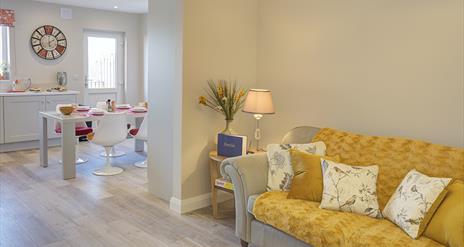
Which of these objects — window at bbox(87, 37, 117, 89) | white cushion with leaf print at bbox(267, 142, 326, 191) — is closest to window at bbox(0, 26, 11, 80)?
window at bbox(87, 37, 117, 89)

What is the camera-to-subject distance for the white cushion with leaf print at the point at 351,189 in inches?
103

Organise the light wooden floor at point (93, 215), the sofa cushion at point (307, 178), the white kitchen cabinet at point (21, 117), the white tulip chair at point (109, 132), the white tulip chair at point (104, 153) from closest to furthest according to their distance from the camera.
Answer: the sofa cushion at point (307, 178) → the light wooden floor at point (93, 215) → the white tulip chair at point (109, 132) → the white tulip chair at point (104, 153) → the white kitchen cabinet at point (21, 117)

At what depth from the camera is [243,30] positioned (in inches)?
160

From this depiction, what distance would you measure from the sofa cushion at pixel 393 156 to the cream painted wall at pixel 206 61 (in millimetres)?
1254

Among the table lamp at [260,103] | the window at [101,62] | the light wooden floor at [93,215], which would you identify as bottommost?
the light wooden floor at [93,215]

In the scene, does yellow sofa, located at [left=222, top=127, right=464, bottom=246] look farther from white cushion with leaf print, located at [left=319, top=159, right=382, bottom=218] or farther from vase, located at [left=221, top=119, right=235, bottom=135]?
vase, located at [left=221, top=119, right=235, bottom=135]

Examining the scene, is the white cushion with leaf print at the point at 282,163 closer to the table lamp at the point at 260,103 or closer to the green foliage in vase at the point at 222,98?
the table lamp at the point at 260,103

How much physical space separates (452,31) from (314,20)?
3.97ft

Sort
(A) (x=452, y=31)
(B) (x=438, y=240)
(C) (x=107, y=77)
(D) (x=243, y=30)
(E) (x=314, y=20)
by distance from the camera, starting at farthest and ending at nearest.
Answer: (C) (x=107, y=77) < (D) (x=243, y=30) < (E) (x=314, y=20) < (A) (x=452, y=31) < (B) (x=438, y=240)

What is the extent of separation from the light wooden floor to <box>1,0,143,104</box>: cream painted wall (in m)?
2.42

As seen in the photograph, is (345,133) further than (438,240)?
Yes

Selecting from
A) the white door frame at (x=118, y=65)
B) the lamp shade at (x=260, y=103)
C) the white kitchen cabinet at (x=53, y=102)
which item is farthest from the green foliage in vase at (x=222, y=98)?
the white door frame at (x=118, y=65)

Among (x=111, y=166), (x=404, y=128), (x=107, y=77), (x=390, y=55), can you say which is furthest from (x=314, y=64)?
(x=107, y=77)

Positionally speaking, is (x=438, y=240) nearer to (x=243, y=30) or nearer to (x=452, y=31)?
(x=452, y=31)
